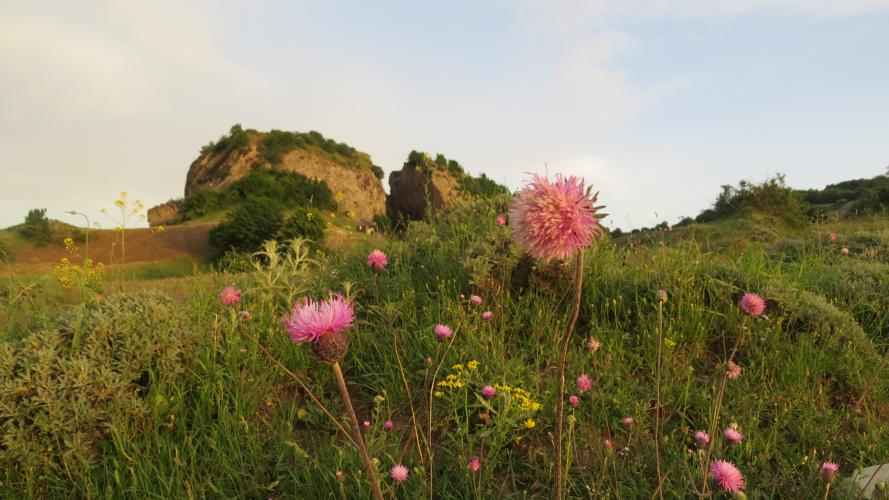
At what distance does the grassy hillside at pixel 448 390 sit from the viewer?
8.31 ft

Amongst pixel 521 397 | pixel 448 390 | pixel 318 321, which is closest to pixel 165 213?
pixel 448 390

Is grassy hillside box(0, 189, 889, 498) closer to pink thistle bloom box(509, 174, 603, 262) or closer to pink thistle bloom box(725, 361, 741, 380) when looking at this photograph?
pink thistle bloom box(725, 361, 741, 380)

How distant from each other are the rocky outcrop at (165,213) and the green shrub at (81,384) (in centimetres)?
2715

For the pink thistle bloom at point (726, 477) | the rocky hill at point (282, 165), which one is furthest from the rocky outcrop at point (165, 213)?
the pink thistle bloom at point (726, 477)

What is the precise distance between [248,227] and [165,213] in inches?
452

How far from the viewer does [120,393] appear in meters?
2.79

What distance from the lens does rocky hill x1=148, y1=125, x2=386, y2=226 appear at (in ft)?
101

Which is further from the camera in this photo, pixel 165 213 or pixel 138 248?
pixel 165 213

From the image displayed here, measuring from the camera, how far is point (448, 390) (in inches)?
122

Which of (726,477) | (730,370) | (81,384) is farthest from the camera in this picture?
(81,384)

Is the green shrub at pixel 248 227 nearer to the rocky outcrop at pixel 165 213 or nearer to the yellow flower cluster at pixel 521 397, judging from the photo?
the rocky outcrop at pixel 165 213

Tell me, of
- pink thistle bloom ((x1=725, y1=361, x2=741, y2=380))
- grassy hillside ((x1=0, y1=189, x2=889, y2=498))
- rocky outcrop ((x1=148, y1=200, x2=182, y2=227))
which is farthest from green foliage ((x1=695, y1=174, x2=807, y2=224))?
rocky outcrop ((x1=148, y1=200, x2=182, y2=227))

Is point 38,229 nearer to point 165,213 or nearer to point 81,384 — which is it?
point 165,213

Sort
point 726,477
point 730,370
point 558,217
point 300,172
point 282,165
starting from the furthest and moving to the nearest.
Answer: point 300,172
point 282,165
point 730,370
point 726,477
point 558,217
